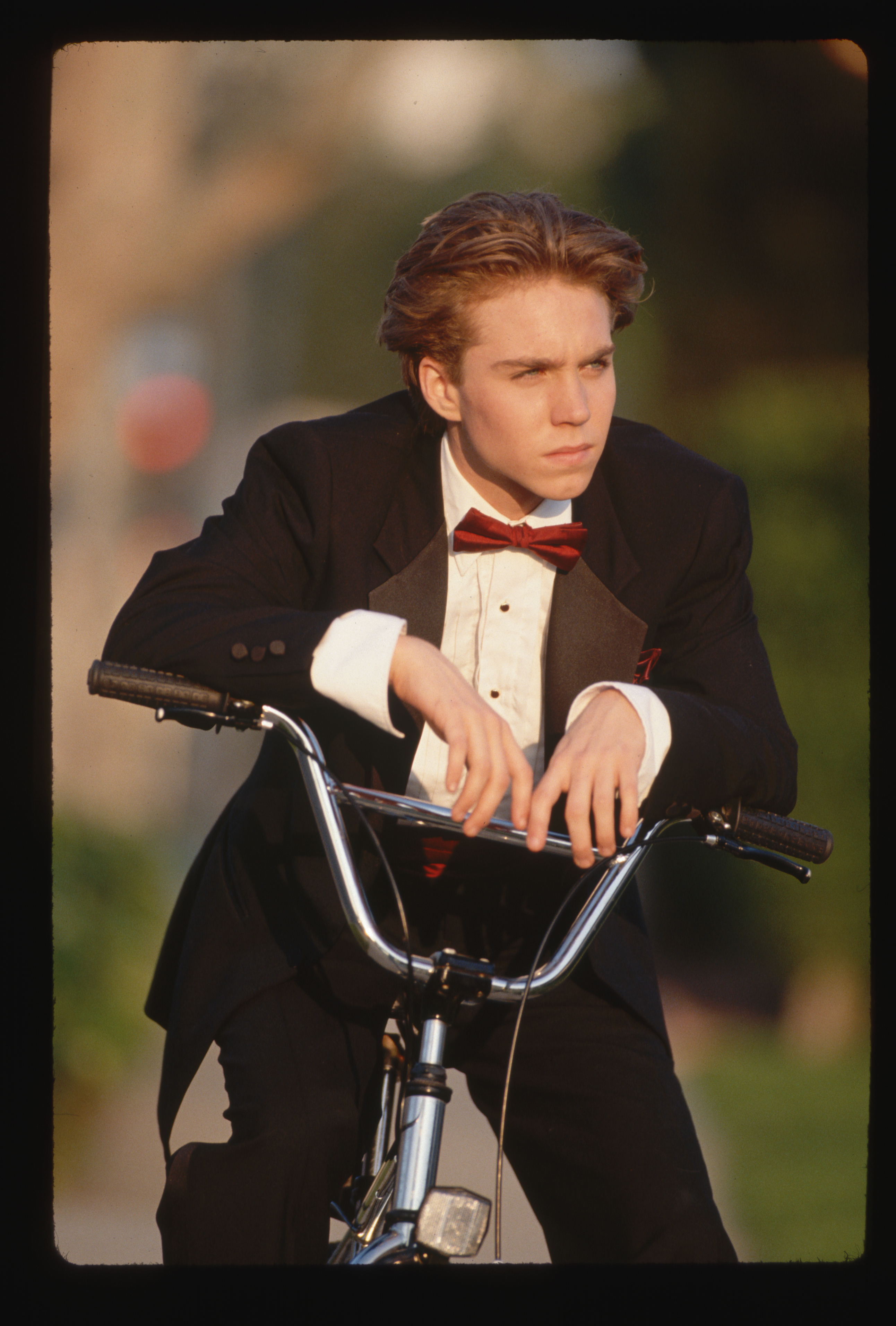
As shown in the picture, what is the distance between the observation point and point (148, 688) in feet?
6.15

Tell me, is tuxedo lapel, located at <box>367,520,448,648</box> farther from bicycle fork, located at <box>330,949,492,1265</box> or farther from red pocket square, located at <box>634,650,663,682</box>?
bicycle fork, located at <box>330,949,492,1265</box>

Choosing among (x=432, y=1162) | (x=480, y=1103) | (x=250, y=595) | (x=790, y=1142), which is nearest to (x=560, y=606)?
(x=250, y=595)

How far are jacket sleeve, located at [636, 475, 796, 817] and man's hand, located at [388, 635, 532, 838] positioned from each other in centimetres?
33

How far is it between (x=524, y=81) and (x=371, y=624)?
2.17 m

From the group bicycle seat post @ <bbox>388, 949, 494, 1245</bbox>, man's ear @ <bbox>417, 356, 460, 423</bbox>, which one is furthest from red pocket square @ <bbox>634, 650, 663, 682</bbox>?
bicycle seat post @ <bbox>388, 949, 494, 1245</bbox>

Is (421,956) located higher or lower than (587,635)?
lower

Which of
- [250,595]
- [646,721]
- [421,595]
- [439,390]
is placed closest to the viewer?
[646,721]

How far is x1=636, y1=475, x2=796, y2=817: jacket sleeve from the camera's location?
1.99m

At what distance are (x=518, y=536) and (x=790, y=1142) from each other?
3.43 metres

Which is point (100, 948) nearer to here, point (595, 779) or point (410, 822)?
point (410, 822)

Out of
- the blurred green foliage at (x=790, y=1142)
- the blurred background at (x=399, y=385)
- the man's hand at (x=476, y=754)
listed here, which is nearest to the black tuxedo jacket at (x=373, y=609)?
the man's hand at (x=476, y=754)

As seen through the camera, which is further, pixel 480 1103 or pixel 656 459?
pixel 656 459

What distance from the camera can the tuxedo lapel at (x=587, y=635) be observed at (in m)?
2.27

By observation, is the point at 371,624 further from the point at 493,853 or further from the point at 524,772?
the point at 493,853
